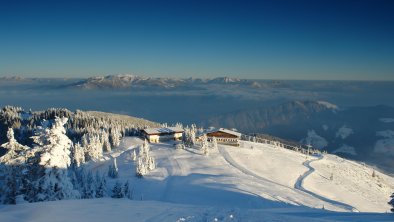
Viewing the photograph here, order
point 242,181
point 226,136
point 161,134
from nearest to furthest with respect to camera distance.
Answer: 1. point 242,181
2. point 226,136
3. point 161,134

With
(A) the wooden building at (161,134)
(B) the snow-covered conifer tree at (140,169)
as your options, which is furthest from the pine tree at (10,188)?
(A) the wooden building at (161,134)

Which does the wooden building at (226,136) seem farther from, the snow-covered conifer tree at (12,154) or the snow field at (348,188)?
the snow-covered conifer tree at (12,154)

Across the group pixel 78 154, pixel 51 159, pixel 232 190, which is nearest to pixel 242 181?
pixel 232 190

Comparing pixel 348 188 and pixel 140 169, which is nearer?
pixel 140 169

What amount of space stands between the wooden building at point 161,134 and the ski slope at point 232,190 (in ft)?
17.9

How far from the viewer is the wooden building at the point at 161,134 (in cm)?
12238

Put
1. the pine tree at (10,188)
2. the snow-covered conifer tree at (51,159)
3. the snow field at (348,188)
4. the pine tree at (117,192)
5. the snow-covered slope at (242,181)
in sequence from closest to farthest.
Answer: the snow-covered conifer tree at (51,159) < the pine tree at (10,188) < the pine tree at (117,192) < the snow-covered slope at (242,181) < the snow field at (348,188)

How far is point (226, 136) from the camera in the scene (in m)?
122

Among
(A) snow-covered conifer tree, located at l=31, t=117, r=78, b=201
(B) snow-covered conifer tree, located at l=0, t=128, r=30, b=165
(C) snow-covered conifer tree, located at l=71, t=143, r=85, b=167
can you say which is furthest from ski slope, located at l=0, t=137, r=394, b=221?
(B) snow-covered conifer tree, located at l=0, t=128, r=30, b=165

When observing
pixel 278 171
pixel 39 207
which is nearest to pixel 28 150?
pixel 39 207

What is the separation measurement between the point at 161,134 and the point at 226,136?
22160 millimetres

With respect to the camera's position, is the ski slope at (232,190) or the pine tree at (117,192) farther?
the pine tree at (117,192)

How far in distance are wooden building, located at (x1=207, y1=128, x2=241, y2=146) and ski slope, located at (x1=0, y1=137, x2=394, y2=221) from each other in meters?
7.59

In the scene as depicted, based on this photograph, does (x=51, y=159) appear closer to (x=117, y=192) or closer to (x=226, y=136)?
(x=117, y=192)
